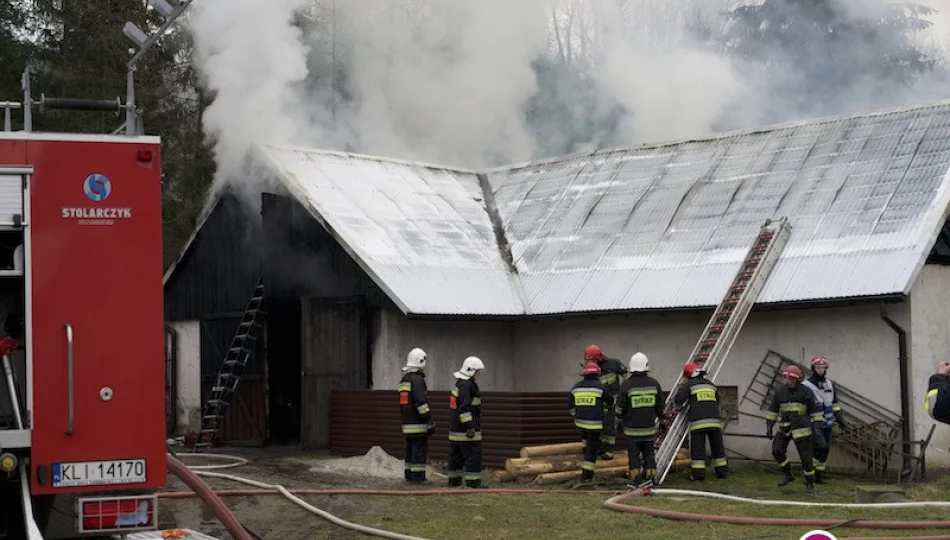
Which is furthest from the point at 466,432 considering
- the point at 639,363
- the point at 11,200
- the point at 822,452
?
the point at 11,200

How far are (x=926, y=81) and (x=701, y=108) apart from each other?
37.4 feet

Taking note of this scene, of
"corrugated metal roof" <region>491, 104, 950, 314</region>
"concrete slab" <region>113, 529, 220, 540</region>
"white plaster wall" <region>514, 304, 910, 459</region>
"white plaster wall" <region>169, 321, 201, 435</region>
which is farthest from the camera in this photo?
"white plaster wall" <region>169, 321, 201, 435</region>

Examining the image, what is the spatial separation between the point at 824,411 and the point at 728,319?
89.9 inches

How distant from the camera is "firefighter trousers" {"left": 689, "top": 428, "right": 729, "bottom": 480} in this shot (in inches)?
655

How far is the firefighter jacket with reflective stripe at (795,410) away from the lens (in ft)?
52.3

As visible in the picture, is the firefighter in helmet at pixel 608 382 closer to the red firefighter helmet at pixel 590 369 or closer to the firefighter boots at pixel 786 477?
the red firefighter helmet at pixel 590 369

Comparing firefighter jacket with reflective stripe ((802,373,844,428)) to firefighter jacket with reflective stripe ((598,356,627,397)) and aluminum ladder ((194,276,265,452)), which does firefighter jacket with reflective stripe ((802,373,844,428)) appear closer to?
firefighter jacket with reflective stripe ((598,356,627,397))

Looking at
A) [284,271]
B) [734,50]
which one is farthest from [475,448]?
[734,50]

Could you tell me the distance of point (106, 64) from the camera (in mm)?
31766

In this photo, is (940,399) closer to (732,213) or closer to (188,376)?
(732,213)

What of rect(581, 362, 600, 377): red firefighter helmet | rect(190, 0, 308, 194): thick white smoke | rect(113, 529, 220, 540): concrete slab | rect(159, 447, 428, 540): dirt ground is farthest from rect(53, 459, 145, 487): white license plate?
→ rect(190, 0, 308, 194): thick white smoke

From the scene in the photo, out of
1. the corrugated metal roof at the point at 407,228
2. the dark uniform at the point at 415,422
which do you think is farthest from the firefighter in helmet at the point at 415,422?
the corrugated metal roof at the point at 407,228

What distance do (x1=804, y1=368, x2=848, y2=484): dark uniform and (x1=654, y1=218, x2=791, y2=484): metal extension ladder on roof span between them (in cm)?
141

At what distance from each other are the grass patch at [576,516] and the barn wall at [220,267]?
983 cm
